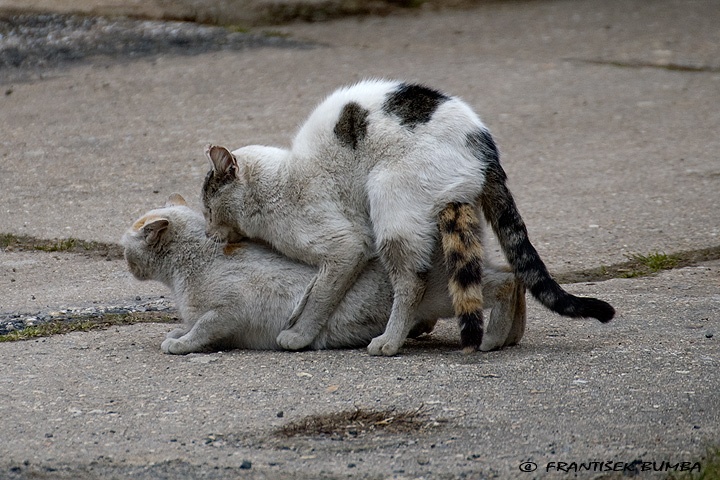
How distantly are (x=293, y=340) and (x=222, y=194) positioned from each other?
832 millimetres

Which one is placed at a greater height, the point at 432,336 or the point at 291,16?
the point at 291,16

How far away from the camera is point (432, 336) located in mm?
5586

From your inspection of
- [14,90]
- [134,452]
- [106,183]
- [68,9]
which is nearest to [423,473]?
[134,452]

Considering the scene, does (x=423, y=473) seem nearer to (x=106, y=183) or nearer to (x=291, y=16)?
(x=106, y=183)

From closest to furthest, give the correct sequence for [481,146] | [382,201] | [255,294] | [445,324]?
1. [382,201]
2. [481,146]
3. [255,294]
4. [445,324]

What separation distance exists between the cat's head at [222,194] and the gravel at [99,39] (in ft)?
18.5

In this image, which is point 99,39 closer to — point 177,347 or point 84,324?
point 84,324

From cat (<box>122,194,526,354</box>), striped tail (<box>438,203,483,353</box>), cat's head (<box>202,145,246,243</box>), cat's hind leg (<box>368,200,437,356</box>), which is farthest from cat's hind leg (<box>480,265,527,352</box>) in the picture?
cat's head (<box>202,145,246,243</box>)

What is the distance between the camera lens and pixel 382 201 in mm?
5035

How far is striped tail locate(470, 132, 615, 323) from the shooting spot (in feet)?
16.4

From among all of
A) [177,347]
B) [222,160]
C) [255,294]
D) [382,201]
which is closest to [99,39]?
[222,160]

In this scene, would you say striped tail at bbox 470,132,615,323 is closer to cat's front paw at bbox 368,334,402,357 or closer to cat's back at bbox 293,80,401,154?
cat's back at bbox 293,80,401,154

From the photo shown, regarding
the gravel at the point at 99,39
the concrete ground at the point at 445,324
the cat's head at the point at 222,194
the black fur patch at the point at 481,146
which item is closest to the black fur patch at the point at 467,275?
the concrete ground at the point at 445,324

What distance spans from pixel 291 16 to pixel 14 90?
138 inches
